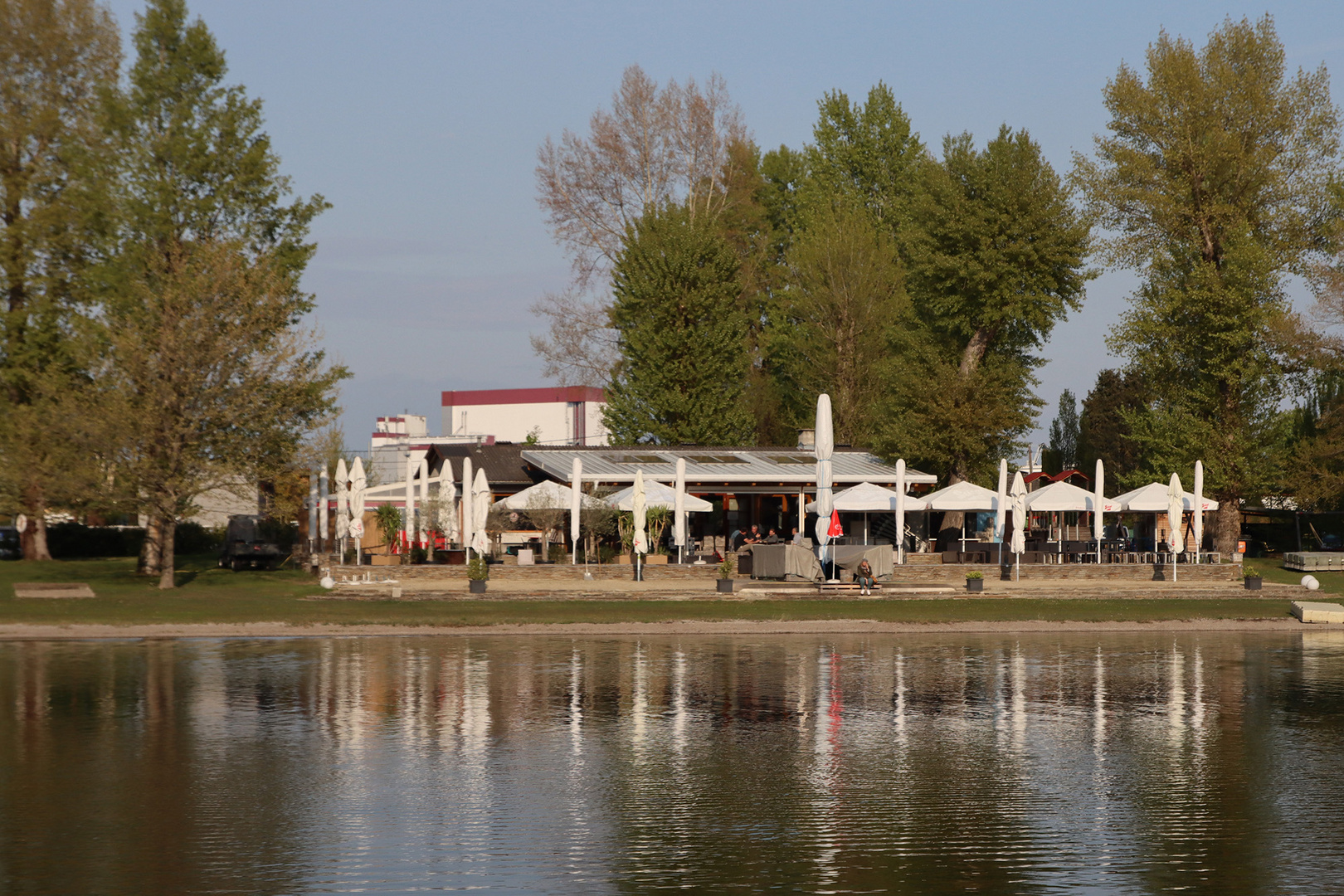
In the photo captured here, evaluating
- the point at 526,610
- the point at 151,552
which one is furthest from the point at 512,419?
the point at 526,610

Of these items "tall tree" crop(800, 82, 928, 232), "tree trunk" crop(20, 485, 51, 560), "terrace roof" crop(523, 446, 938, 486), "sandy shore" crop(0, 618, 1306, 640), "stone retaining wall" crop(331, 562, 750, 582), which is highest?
"tall tree" crop(800, 82, 928, 232)

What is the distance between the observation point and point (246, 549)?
4669 centimetres

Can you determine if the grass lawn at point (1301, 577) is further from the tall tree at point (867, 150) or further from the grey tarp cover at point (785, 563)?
the tall tree at point (867, 150)

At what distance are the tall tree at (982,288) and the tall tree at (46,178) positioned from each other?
3118 cm

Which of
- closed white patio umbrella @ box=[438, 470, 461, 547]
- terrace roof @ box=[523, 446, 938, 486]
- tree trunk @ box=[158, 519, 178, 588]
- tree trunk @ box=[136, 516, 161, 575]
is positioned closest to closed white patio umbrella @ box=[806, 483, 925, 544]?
terrace roof @ box=[523, 446, 938, 486]

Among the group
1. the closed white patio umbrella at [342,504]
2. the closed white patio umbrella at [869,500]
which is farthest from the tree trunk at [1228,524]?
the closed white patio umbrella at [342,504]

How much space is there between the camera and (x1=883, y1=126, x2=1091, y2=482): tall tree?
51.9 m

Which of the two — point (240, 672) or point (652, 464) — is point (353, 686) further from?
point (652, 464)

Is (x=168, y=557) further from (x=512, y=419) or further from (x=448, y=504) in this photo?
(x=512, y=419)

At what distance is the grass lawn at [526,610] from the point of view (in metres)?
26.5

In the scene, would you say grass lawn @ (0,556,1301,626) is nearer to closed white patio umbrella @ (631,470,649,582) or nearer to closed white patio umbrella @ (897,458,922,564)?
closed white patio umbrella @ (631,470,649,582)

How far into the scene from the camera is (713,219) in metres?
61.9

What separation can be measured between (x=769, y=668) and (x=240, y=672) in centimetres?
786

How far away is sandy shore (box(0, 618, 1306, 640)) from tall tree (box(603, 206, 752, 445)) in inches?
1287
